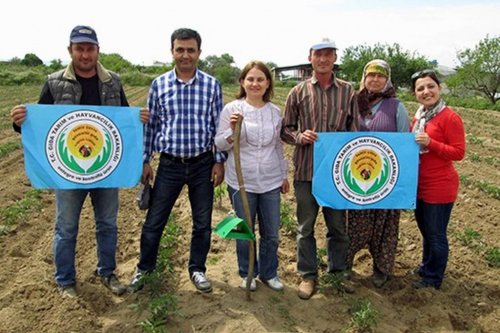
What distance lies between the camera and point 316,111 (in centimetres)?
421

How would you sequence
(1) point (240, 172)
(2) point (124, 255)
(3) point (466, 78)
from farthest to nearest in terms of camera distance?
(3) point (466, 78)
(2) point (124, 255)
(1) point (240, 172)

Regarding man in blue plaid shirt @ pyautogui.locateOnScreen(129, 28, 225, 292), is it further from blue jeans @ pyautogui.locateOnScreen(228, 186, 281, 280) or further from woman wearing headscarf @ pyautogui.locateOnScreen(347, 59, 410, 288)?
woman wearing headscarf @ pyautogui.locateOnScreen(347, 59, 410, 288)

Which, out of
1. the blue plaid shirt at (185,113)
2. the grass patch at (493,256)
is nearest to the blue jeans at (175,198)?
the blue plaid shirt at (185,113)

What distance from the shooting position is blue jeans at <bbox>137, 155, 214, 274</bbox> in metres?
4.23

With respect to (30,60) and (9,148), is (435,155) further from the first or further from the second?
(30,60)

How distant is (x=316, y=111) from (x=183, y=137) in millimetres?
1178

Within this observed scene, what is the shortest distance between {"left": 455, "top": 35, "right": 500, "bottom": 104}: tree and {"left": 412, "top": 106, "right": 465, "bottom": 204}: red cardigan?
37.3 m

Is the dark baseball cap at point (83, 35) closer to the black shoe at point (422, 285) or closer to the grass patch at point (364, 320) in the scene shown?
the grass patch at point (364, 320)

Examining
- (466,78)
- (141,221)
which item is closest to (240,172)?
(141,221)

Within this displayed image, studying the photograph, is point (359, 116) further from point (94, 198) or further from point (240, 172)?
point (94, 198)

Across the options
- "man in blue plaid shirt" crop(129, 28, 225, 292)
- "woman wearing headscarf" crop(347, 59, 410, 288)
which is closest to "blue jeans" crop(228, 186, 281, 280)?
"man in blue plaid shirt" crop(129, 28, 225, 292)

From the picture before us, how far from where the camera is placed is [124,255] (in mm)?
5688

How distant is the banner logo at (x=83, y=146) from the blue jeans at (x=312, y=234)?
5.52ft

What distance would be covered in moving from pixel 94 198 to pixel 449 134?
3.30 metres
